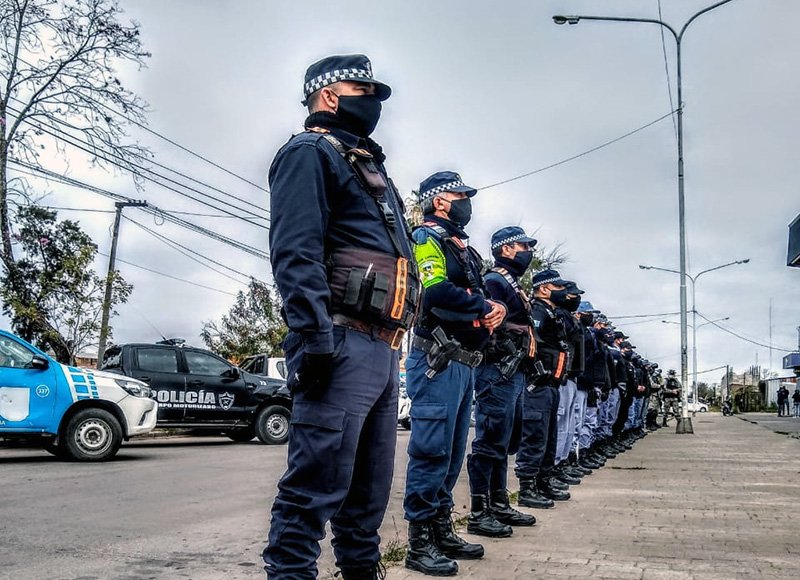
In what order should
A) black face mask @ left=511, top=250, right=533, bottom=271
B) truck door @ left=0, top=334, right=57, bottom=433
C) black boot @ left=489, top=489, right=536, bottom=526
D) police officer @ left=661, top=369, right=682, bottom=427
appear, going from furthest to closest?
Result: police officer @ left=661, top=369, right=682, bottom=427, truck door @ left=0, top=334, right=57, bottom=433, black face mask @ left=511, top=250, right=533, bottom=271, black boot @ left=489, top=489, right=536, bottom=526

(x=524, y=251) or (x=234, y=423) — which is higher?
(x=524, y=251)

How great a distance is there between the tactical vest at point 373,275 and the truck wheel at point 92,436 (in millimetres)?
9299

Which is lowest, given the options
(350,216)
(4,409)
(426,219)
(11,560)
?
(11,560)

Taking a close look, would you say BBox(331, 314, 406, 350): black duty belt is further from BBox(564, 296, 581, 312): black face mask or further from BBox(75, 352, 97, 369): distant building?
BBox(75, 352, 97, 369): distant building

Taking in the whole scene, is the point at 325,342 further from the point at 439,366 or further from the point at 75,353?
the point at 75,353

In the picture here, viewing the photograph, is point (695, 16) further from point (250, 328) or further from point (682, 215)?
point (250, 328)

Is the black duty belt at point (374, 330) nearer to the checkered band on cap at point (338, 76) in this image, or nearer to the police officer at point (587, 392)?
the checkered band on cap at point (338, 76)

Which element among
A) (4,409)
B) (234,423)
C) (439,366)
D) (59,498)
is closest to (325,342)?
(439,366)

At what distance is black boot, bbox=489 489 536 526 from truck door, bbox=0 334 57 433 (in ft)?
23.5

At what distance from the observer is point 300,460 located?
9.96 feet

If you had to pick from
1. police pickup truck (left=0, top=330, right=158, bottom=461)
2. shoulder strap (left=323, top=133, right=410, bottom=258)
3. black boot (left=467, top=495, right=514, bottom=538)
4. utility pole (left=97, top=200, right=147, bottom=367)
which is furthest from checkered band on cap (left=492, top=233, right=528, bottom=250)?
utility pole (left=97, top=200, right=147, bottom=367)

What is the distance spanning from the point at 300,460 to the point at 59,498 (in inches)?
232

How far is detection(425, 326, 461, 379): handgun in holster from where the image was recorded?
4938mm

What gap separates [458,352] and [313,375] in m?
2.07
